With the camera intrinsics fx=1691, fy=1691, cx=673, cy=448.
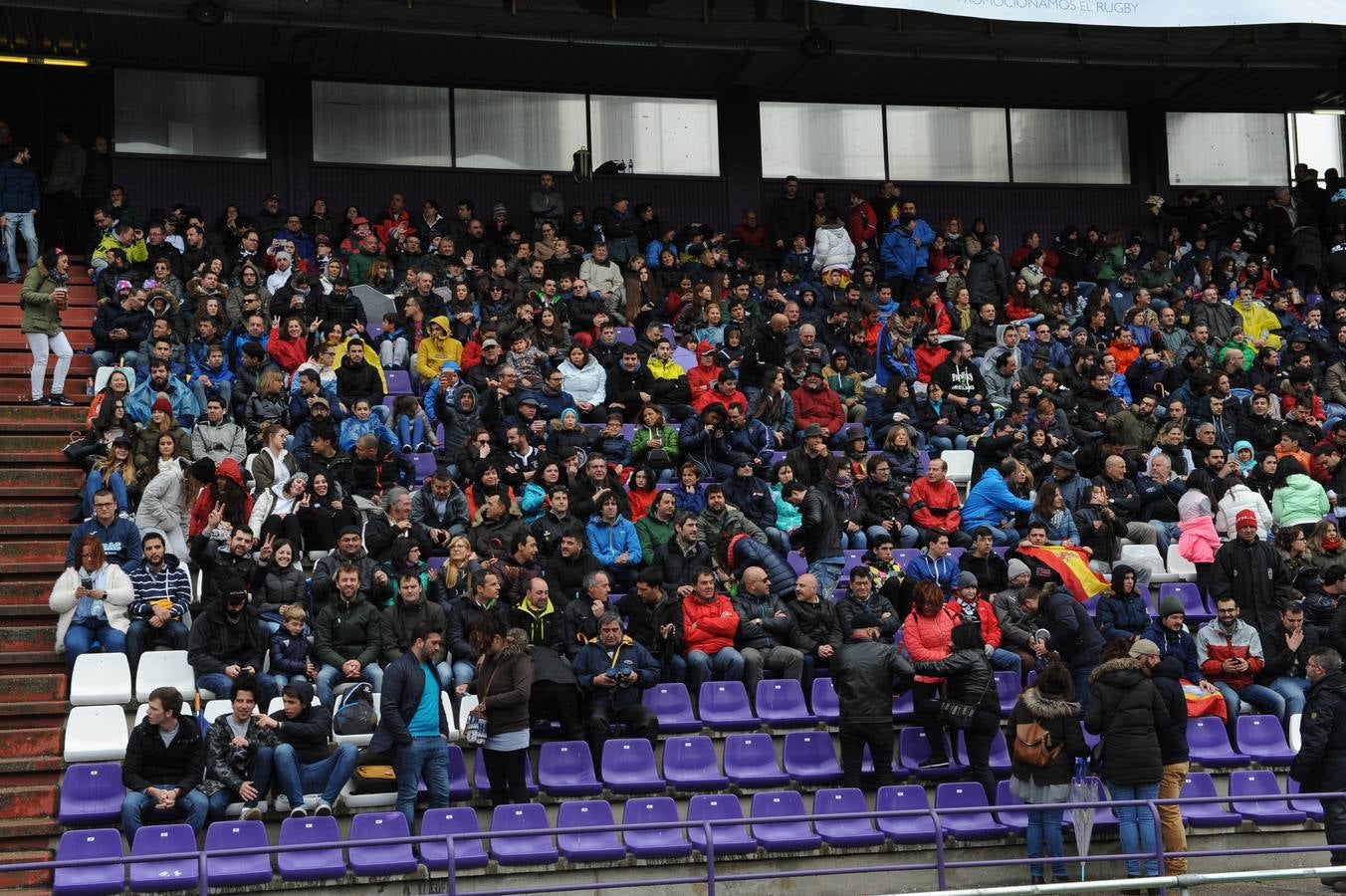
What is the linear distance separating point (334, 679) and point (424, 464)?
163 inches

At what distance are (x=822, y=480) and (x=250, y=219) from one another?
8.70m

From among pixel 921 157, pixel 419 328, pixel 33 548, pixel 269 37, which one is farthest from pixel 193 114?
pixel 921 157

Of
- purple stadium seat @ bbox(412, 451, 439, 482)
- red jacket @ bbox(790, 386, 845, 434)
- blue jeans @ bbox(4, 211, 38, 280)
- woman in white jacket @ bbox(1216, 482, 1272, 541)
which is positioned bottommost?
woman in white jacket @ bbox(1216, 482, 1272, 541)

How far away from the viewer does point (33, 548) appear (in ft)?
50.8

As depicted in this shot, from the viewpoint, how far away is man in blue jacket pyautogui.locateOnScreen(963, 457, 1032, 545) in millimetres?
17156

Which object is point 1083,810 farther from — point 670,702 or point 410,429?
point 410,429

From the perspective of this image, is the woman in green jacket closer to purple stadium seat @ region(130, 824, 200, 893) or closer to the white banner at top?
purple stadium seat @ region(130, 824, 200, 893)

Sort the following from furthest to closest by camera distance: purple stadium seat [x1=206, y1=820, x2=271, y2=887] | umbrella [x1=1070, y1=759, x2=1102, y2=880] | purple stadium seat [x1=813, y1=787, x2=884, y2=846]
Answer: purple stadium seat [x1=813, y1=787, x2=884, y2=846] → umbrella [x1=1070, y1=759, x2=1102, y2=880] → purple stadium seat [x1=206, y1=820, x2=271, y2=887]

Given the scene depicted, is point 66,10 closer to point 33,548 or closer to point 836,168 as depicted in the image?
point 33,548

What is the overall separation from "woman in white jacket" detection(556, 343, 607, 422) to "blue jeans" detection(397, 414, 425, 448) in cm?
194

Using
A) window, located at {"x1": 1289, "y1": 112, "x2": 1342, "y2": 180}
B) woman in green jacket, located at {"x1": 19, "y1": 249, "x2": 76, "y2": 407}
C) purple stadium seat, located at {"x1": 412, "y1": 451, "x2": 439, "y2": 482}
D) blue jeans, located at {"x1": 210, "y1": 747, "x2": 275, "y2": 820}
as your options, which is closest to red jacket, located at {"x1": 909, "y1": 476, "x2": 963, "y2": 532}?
purple stadium seat, located at {"x1": 412, "y1": 451, "x2": 439, "y2": 482}

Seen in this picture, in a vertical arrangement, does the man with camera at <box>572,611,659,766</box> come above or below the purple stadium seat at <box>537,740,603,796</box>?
above

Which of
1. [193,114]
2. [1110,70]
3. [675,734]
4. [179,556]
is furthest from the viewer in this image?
[1110,70]

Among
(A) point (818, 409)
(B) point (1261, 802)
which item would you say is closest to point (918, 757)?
(B) point (1261, 802)
